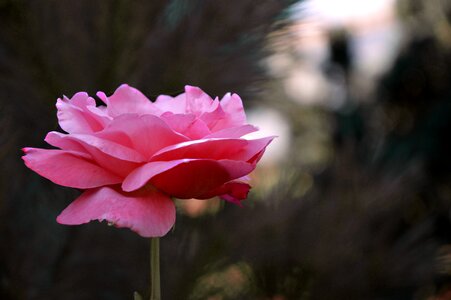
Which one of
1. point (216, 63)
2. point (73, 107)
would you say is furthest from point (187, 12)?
point (73, 107)

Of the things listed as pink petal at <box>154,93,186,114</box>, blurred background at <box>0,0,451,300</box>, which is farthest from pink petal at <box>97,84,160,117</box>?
blurred background at <box>0,0,451,300</box>

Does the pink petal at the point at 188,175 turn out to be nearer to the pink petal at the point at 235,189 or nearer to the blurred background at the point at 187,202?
the pink petal at the point at 235,189

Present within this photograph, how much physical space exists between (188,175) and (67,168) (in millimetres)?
44

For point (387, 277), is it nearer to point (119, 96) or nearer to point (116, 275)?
point (116, 275)

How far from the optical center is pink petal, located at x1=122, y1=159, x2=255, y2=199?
224 millimetres

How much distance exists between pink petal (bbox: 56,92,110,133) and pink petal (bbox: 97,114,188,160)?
0.4 inches

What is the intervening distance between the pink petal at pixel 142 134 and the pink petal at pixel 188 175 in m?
0.01

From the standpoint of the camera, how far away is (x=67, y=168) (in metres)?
0.24

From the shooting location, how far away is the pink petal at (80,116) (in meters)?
0.24

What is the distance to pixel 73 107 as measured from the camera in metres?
0.25

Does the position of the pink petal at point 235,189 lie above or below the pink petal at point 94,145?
below

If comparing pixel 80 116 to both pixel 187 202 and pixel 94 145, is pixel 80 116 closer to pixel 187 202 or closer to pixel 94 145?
pixel 94 145

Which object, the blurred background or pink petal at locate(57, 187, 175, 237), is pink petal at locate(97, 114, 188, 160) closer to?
pink petal at locate(57, 187, 175, 237)

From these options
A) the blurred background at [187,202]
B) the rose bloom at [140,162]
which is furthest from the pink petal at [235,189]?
the blurred background at [187,202]
